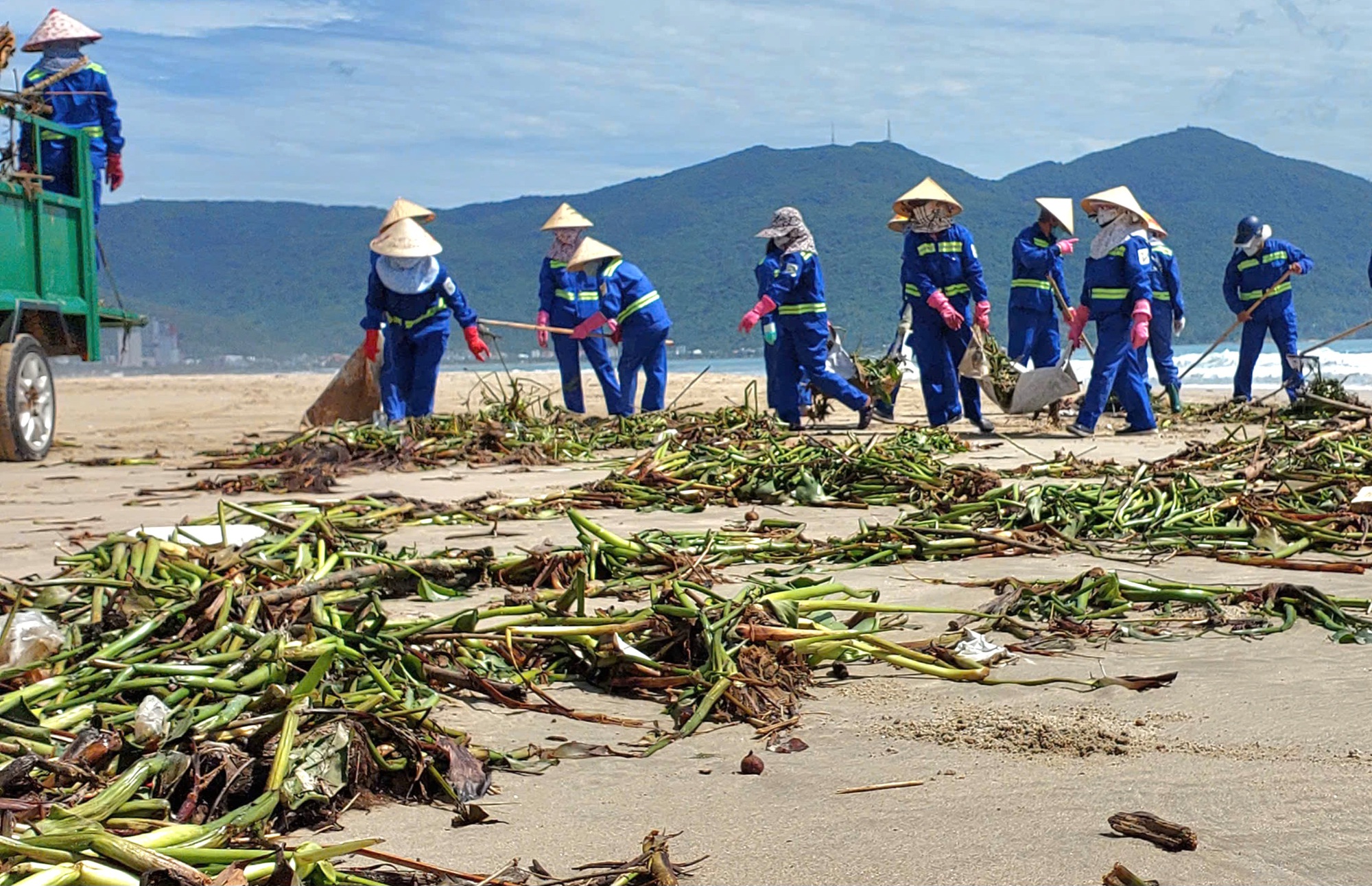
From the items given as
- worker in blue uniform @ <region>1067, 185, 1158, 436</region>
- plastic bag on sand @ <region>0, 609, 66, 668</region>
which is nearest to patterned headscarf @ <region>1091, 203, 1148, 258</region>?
worker in blue uniform @ <region>1067, 185, 1158, 436</region>

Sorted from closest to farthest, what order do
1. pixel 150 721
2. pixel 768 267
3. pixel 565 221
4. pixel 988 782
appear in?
pixel 150 721 < pixel 988 782 < pixel 768 267 < pixel 565 221

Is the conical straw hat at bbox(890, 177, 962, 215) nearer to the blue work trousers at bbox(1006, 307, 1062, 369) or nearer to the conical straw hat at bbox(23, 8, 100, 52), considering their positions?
the blue work trousers at bbox(1006, 307, 1062, 369)

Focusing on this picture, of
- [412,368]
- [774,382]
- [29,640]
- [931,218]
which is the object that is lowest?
[29,640]

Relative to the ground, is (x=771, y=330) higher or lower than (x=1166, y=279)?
lower

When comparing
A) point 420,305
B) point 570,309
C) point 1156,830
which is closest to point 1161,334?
point 570,309

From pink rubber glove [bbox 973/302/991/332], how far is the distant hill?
7529 cm

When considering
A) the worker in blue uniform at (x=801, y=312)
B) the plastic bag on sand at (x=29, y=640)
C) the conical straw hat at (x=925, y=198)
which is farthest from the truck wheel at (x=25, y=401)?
the plastic bag on sand at (x=29, y=640)

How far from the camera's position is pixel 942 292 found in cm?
1297

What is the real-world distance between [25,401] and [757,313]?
587 centimetres

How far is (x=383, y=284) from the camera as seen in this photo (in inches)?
501

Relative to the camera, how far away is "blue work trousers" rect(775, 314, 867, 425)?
13.3 metres

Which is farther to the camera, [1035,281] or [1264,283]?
[1264,283]

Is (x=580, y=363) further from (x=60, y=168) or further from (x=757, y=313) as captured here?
(x=60, y=168)

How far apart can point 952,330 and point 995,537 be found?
8039 millimetres
